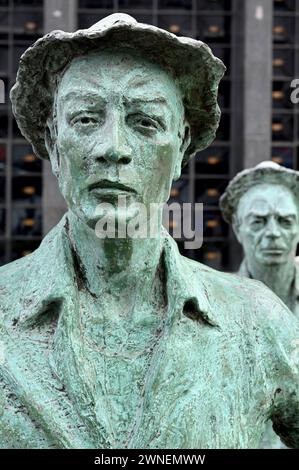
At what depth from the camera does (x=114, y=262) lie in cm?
328

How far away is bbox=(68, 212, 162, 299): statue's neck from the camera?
327 centimetres

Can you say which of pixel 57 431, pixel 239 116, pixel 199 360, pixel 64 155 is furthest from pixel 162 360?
pixel 239 116

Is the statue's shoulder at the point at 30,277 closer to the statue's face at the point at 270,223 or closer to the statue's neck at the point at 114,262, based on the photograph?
the statue's neck at the point at 114,262

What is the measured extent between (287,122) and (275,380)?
1828 cm

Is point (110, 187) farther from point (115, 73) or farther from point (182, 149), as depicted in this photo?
point (182, 149)

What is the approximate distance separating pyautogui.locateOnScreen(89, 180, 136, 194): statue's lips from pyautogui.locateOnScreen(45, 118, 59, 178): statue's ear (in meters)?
0.22

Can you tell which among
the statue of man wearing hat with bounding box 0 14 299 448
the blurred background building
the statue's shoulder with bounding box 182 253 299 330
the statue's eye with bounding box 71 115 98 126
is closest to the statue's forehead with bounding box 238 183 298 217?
the statue's shoulder with bounding box 182 253 299 330

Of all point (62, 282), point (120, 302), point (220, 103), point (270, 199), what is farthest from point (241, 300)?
point (220, 103)

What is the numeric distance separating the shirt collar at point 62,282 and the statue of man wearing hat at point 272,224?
4670mm

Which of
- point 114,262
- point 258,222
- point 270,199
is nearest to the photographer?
point 114,262

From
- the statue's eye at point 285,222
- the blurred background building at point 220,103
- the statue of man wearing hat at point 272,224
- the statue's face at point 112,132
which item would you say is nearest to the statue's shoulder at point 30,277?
the statue's face at point 112,132

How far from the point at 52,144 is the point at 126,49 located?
0.39 meters

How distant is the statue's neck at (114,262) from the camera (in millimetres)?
3271

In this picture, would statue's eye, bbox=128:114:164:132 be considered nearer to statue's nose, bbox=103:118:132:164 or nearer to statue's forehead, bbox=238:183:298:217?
statue's nose, bbox=103:118:132:164
